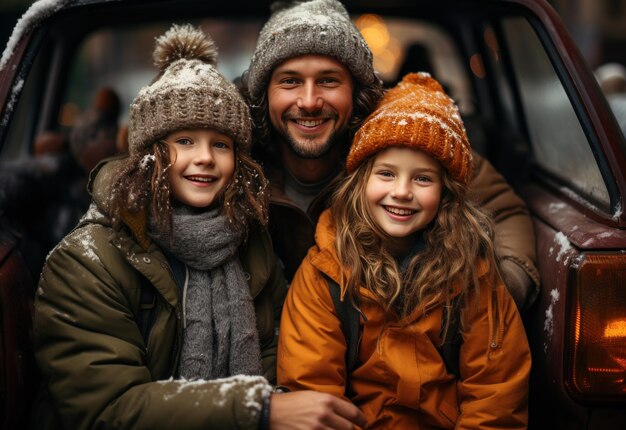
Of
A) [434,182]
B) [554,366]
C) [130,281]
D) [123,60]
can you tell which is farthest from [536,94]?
Answer: [123,60]

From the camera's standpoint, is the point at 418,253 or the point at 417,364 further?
the point at 418,253

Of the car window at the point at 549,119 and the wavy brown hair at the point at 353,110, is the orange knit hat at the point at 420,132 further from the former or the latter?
the car window at the point at 549,119

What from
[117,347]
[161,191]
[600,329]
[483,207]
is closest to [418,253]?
[483,207]

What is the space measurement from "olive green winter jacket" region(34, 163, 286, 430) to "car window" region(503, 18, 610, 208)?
1441 millimetres

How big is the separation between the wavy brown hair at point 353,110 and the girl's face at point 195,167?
54cm

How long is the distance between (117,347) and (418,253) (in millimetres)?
1079

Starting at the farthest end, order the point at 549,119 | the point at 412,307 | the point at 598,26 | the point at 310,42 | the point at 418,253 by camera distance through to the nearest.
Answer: the point at 598,26, the point at 549,119, the point at 310,42, the point at 418,253, the point at 412,307

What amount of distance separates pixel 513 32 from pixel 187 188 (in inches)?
94.0

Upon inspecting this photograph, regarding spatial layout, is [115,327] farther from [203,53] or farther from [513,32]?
[513,32]

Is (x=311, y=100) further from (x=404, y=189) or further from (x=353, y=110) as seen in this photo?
(x=404, y=189)

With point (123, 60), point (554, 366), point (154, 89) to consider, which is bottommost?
point (554, 366)

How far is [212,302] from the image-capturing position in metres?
2.23

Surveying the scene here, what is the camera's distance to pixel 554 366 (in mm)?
2023

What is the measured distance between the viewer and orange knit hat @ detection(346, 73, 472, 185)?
7.20 feet
